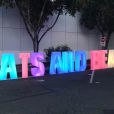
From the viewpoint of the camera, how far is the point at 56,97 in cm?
828

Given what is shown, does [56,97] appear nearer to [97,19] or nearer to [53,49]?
[53,49]

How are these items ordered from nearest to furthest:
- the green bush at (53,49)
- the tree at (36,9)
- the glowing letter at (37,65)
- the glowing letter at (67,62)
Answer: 1. the glowing letter at (37,65)
2. the glowing letter at (67,62)
3. the tree at (36,9)
4. the green bush at (53,49)

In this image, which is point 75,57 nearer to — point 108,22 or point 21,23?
point 21,23

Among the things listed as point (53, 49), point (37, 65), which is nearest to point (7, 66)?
point (37, 65)

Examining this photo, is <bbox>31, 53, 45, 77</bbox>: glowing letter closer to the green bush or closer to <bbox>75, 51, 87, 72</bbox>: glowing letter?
<bbox>75, 51, 87, 72</bbox>: glowing letter

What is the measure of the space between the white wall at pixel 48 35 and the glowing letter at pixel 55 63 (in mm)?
5672

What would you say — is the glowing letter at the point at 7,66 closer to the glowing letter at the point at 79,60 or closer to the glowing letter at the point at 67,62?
the glowing letter at the point at 67,62

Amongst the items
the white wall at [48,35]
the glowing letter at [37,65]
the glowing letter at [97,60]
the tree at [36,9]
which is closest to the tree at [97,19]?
the white wall at [48,35]

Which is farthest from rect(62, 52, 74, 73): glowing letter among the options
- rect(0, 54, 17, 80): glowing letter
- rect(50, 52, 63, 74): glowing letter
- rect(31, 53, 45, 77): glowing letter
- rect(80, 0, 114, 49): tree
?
rect(80, 0, 114, 49): tree

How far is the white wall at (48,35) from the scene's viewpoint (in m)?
18.5

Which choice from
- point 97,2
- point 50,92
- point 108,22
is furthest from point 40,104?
point 108,22

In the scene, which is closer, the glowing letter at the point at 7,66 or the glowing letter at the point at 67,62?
the glowing letter at the point at 7,66

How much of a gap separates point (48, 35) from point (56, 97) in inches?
523

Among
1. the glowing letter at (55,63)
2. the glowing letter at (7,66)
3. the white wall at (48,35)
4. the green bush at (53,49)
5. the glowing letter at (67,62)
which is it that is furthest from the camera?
the green bush at (53,49)
